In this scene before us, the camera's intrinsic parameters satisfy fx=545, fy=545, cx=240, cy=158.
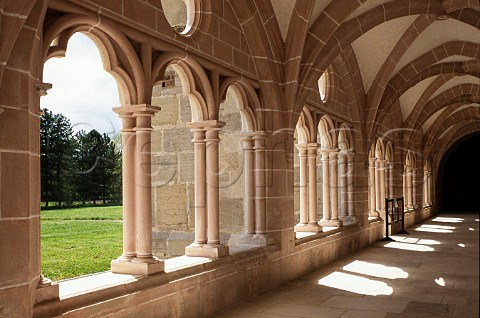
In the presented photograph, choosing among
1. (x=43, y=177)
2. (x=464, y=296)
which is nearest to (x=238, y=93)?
(x=464, y=296)

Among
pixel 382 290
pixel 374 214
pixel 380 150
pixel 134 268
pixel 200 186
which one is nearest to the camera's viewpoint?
pixel 134 268

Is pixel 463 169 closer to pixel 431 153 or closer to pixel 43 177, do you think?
pixel 431 153

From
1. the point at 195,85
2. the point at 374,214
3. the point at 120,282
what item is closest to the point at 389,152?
the point at 374,214

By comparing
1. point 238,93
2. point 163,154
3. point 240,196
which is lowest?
point 240,196

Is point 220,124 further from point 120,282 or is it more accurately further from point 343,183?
point 343,183

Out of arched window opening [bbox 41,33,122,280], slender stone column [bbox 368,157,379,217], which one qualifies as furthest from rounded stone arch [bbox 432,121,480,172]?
arched window opening [bbox 41,33,122,280]

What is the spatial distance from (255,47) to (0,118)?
3.40 meters

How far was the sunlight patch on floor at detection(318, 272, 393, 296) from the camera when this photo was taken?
550cm

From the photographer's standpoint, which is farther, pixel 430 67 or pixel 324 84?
pixel 430 67

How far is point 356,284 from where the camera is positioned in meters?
5.90

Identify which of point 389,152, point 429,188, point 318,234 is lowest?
point 318,234

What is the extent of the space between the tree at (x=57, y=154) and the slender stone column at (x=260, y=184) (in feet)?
13.8

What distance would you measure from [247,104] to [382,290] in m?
2.36

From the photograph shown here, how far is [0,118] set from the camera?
9.02ft
